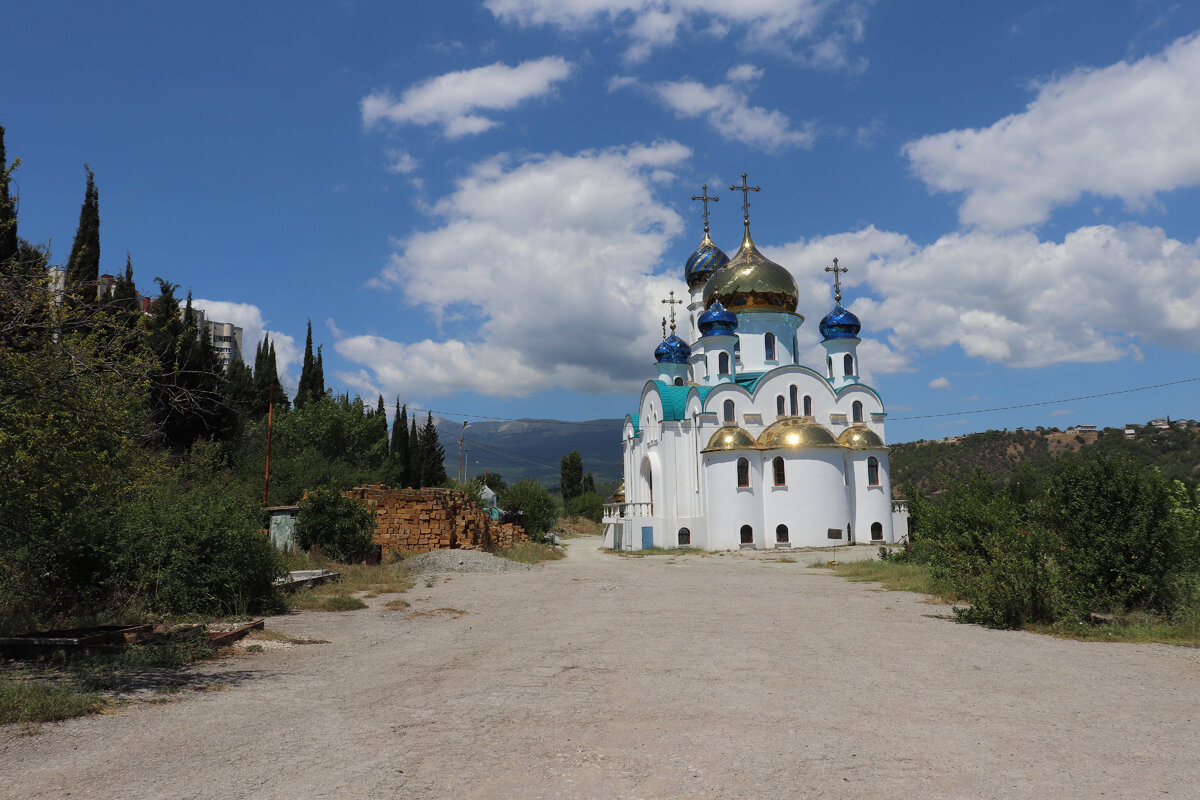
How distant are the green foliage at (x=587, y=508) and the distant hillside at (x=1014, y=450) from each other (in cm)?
2610

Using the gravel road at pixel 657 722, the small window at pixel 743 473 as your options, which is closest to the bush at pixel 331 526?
the gravel road at pixel 657 722

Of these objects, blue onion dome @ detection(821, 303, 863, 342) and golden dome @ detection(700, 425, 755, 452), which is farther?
blue onion dome @ detection(821, 303, 863, 342)

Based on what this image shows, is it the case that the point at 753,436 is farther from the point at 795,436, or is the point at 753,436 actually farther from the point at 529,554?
the point at 529,554

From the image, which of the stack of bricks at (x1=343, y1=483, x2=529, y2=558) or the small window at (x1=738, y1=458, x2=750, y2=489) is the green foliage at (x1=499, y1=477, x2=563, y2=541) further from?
the stack of bricks at (x1=343, y1=483, x2=529, y2=558)

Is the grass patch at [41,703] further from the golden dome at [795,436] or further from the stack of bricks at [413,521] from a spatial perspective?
the golden dome at [795,436]

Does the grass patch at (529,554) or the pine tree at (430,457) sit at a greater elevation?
the pine tree at (430,457)

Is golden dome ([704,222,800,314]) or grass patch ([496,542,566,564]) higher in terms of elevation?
golden dome ([704,222,800,314])

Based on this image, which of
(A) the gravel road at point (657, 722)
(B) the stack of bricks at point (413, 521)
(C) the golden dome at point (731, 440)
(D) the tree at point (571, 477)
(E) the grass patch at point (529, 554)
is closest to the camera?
(A) the gravel road at point (657, 722)

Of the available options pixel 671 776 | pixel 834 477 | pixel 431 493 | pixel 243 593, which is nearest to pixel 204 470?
pixel 431 493

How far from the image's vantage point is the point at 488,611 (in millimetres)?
13930

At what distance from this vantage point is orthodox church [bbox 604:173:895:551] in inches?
1310

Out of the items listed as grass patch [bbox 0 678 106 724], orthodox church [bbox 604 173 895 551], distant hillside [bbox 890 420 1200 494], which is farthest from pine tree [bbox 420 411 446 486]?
grass patch [bbox 0 678 106 724]

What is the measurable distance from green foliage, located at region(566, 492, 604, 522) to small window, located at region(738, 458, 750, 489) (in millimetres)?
35915

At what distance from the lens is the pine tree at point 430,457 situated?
58.8 meters
